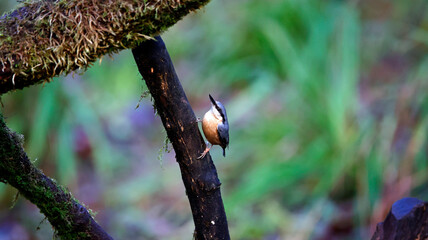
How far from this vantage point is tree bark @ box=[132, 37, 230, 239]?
1.23m

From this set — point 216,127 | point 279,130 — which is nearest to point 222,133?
point 216,127

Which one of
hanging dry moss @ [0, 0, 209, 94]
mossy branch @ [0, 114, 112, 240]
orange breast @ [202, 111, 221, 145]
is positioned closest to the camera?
hanging dry moss @ [0, 0, 209, 94]

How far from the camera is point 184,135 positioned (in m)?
1.32

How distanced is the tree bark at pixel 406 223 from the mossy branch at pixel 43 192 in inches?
33.5

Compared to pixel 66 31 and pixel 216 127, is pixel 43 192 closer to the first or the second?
pixel 66 31

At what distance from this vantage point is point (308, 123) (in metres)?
3.39

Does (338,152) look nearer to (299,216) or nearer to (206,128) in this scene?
(299,216)

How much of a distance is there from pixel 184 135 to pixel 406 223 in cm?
71

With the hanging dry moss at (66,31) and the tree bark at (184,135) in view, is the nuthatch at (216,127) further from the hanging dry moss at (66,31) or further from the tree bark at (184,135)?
the hanging dry moss at (66,31)

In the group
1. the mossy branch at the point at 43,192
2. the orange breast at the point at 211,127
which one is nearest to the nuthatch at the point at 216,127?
the orange breast at the point at 211,127

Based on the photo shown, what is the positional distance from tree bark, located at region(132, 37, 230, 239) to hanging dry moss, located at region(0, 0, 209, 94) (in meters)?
0.09

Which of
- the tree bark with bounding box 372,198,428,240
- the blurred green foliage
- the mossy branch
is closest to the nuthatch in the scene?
the mossy branch

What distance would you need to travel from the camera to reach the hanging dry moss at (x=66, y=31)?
110 cm

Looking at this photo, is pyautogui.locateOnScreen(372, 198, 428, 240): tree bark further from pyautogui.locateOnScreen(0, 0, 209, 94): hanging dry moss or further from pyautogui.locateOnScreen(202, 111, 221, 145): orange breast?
pyautogui.locateOnScreen(0, 0, 209, 94): hanging dry moss
